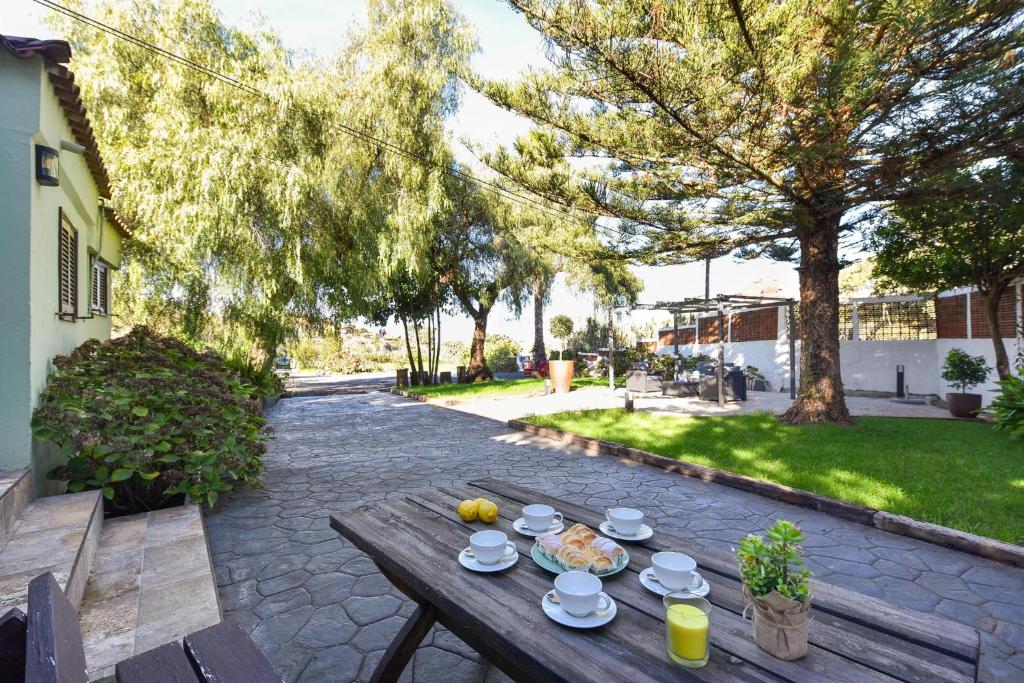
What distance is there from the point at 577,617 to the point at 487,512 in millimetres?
744

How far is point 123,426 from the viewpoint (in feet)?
11.9

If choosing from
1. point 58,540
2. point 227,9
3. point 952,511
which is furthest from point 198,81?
point 952,511

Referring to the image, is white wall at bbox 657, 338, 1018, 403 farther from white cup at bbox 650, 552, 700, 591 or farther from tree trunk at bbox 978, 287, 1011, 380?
white cup at bbox 650, 552, 700, 591

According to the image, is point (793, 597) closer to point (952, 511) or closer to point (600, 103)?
point (952, 511)

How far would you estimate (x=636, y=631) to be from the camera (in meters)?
1.27

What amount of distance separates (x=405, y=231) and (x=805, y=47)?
773 centimetres

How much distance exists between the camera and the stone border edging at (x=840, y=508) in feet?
10.2

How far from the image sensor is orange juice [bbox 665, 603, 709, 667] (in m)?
1.13

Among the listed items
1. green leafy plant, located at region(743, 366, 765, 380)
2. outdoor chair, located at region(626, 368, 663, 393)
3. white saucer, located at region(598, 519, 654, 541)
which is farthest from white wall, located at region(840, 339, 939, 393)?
white saucer, located at region(598, 519, 654, 541)

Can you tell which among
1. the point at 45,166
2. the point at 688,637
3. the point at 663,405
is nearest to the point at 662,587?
the point at 688,637

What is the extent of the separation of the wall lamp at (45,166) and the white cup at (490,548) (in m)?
4.18

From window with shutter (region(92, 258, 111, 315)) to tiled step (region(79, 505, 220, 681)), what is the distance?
174 inches

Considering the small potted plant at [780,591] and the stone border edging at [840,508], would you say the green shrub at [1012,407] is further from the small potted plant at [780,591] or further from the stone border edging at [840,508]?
the small potted plant at [780,591]

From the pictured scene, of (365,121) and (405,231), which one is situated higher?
(365,121)
